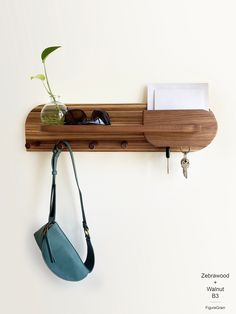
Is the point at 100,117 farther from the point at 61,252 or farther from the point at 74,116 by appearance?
the point at 61,252

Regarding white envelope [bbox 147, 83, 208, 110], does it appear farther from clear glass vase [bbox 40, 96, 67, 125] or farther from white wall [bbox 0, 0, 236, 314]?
clear glass vase [bbox 40, 96, 67, 125]

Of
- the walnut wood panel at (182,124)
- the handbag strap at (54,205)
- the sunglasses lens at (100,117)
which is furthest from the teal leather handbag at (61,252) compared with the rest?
the walnut wood panel at (182,124)

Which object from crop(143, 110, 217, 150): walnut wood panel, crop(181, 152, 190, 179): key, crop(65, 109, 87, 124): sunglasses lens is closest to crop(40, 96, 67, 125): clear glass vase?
crop(65, 109, 87, 124): sunglasses lens

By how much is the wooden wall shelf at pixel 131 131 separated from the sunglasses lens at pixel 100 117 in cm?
2

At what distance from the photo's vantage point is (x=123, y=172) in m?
0.85

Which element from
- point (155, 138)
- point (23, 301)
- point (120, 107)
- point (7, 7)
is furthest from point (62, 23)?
point (23, 301)

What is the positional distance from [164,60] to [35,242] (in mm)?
567

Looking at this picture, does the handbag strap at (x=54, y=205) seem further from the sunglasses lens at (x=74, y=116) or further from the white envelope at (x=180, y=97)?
the white envelope at (x=180, y=97)

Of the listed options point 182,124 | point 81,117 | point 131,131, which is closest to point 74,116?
point 81,117

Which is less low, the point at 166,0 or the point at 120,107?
the point at 166,0

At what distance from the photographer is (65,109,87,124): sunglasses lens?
0.77 meters

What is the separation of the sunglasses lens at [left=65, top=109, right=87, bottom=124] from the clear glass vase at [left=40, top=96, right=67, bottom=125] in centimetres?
1

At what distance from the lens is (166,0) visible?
32.4 inches

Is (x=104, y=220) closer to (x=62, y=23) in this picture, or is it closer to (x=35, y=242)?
(x=35, y=242)
